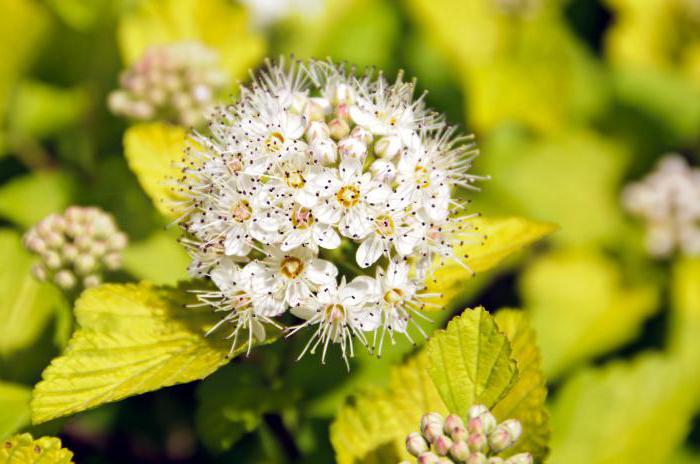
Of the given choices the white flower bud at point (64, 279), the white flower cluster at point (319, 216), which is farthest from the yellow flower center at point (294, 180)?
the white flower bud at point (64, 279)

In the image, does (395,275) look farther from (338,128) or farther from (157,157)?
(157,157)

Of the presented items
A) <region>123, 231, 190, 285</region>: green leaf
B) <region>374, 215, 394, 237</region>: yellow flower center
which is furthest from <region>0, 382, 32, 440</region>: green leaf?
<region>374, 215, 394, 237</region>: yellow flower center

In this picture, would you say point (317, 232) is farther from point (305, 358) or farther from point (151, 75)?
point (151, 75)

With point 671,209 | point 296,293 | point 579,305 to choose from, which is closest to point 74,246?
point 296,293

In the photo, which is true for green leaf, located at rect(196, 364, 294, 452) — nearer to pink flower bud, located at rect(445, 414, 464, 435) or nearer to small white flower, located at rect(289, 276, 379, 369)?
small white flower, located at rect(289, 276, 379, 369)

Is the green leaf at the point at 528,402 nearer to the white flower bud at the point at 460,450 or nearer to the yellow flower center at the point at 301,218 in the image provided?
the white flower bud at the point at 460,450
